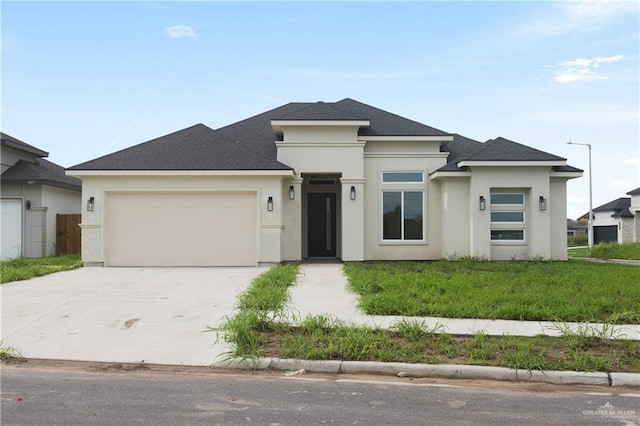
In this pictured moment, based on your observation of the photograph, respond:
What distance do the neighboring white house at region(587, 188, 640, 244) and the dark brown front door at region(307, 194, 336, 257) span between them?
25278mm

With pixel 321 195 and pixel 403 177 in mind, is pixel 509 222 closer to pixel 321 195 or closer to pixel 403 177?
pixel 403 177

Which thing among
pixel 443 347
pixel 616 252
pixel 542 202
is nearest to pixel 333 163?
pixel 542 202

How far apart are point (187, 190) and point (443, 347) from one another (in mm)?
11080

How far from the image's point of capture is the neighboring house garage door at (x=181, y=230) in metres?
16.8

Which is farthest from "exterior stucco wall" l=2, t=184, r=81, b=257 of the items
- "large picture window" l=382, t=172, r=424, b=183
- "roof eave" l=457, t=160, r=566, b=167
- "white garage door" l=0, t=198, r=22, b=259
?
"roof eave" l=457, t=160, r=566, b=167

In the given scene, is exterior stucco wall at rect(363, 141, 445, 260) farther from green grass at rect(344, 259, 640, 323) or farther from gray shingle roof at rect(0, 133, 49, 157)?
gray shingle roof at rect(0, 133, 49, 157)

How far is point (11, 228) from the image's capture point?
20047 mm

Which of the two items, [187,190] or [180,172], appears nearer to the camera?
[180,172]

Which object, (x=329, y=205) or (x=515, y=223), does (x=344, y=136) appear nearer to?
(x=329, y=205)

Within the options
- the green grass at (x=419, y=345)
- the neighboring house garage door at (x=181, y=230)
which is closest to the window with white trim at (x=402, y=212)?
the neighboring house garage door at (x=181, y=230)

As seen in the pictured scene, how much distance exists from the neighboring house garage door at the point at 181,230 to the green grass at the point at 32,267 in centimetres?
141

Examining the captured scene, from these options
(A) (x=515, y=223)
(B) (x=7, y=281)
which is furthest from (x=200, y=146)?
(A) (x=515, y=223)

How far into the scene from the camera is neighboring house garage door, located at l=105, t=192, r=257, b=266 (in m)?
16.8

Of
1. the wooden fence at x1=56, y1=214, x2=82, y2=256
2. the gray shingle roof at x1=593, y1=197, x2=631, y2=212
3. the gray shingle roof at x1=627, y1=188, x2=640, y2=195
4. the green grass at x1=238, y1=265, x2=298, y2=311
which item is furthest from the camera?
the gray shingle roof at x1=593, y1=197, x2=631, y2=212
